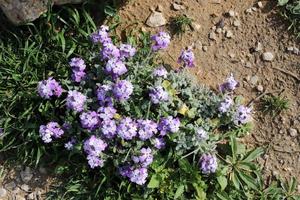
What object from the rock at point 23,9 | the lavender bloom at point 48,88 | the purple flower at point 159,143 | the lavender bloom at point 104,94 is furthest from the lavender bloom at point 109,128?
the rock at point 23,9

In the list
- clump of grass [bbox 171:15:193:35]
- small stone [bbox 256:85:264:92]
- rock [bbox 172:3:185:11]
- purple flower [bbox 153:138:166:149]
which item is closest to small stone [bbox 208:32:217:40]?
clump of grass [bbox 171:15:193:35]

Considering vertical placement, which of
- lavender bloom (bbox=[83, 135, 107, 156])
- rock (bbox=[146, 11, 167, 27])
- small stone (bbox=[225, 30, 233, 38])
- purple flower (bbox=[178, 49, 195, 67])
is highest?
purple flower (bbox=[178, 49, 195, 67])

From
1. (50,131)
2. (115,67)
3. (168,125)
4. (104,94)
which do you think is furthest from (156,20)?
(50,131)

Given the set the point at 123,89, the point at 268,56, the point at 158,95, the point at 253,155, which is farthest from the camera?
the point at 268,56

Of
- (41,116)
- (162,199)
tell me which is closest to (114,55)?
(41,116)

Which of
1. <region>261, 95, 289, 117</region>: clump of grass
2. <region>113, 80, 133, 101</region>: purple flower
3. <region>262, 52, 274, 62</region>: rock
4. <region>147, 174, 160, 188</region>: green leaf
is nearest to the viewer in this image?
<region>113, 80, 133, 101</region>: purple flower

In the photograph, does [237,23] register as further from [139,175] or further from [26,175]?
[26,175]

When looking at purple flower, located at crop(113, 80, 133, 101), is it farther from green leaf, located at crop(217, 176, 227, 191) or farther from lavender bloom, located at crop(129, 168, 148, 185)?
green leaf, located at crop(217, 176, 227, 191)
